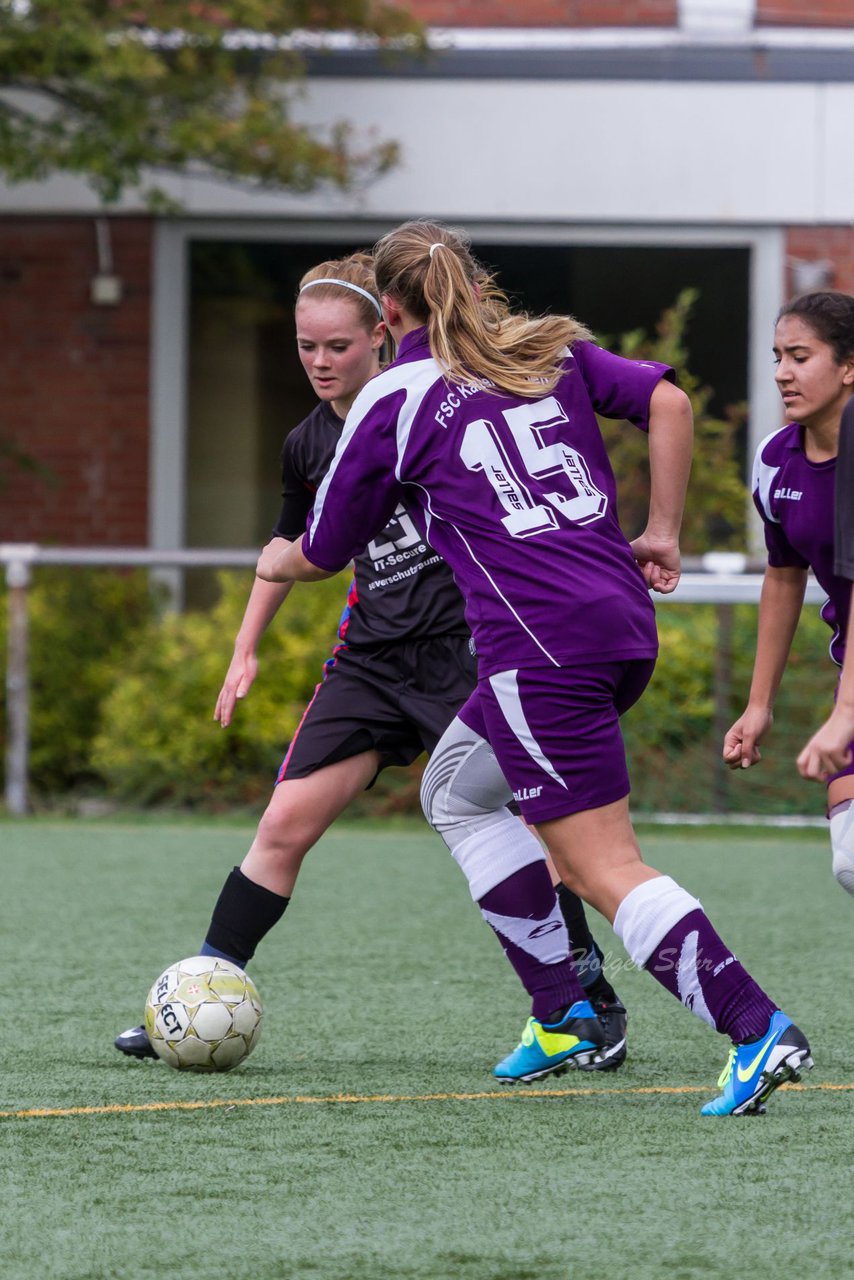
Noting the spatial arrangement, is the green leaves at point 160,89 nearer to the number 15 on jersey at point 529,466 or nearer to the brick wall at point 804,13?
the brick wall at point 804,13

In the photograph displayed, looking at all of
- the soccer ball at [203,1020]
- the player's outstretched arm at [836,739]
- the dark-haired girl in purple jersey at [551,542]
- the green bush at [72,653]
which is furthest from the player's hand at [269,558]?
the green bush at [72,653]

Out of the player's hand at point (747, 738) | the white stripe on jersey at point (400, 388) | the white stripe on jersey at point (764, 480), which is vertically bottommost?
the player's hand at point (747, 738)

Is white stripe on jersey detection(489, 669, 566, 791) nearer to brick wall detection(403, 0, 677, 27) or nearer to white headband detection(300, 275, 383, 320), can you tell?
white headband detection(300, 275, 383, 320)

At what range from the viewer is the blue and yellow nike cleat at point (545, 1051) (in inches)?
154

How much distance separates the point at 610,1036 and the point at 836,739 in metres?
1.30

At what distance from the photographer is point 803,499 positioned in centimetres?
371

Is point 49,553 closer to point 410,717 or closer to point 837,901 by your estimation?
point 837,901

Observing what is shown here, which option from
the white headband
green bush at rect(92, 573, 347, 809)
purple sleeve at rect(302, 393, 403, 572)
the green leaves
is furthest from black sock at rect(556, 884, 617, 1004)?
the green leaves

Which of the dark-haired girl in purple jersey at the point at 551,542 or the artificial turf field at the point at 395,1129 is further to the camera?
the dark-haired girl in purple jersey at the point at 551,542

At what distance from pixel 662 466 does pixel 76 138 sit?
22.0ft

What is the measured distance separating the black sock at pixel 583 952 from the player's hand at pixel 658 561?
0.93m

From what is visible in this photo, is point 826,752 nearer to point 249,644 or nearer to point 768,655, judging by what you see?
point 768,655

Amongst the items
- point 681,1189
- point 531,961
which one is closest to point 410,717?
point 531,961

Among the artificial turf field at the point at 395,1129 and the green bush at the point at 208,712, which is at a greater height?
the green bush at the point at 208,712
